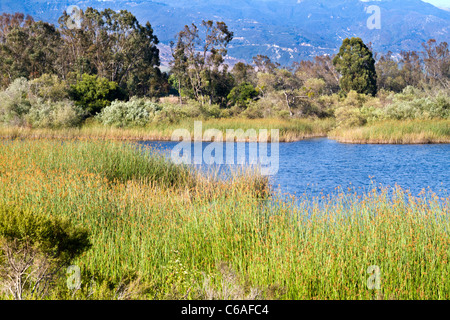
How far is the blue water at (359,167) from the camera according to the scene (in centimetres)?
1295

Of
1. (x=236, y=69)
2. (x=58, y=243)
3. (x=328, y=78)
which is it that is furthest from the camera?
(x=328, y=78)

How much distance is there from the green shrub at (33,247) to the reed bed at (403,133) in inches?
944

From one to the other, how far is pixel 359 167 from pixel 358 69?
29138 millimetres

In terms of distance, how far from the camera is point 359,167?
17031 millimetres

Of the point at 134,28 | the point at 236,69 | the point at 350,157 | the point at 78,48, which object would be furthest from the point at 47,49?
the point at 350,157

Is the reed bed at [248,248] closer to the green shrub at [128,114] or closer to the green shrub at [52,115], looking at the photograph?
the green shrub at [52,115]

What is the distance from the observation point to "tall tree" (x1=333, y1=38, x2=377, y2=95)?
4284 centimetres

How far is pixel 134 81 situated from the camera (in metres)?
41.3

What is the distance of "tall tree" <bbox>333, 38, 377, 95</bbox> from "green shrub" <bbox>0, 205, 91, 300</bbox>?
41.1m

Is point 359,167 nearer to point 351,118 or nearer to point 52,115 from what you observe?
point 351,118

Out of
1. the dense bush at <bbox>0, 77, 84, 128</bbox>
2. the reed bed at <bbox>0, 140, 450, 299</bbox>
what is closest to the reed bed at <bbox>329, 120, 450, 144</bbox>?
the dense bush at <bbox>0, 77, 84, 128</bbox>

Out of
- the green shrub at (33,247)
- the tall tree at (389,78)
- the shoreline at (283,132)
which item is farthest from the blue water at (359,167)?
the tall tree at (389,78)
